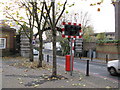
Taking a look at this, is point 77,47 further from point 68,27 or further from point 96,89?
point 96,89

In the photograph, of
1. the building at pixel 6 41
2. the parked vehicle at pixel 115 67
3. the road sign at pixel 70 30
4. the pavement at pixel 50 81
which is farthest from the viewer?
the building at pixel 6 41

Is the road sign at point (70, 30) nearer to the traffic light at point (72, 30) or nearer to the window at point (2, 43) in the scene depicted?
the traffic light at point (72, 30)

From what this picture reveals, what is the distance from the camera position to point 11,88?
535 centimetres

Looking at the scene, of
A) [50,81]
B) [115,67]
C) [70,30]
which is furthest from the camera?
[115,67]

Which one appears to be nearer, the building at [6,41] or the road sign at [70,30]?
the road sign at [70,30]

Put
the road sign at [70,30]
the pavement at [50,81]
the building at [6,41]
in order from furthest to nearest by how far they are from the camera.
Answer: the building at [6,41]
the road sign at [70,30]
the pavement at [50,81]

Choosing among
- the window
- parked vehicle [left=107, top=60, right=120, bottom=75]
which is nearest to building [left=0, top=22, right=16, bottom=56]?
the window

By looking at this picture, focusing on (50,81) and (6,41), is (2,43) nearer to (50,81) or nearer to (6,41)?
(6,41)

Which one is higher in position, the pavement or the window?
the window

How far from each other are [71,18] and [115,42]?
15038 mm

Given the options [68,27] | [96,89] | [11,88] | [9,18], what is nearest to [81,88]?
[96,89]

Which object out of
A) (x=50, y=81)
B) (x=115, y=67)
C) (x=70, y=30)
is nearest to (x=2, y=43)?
(x=70, y=30)

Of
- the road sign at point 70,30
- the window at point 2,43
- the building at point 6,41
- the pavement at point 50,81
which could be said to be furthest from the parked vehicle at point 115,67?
the window at point 2,43

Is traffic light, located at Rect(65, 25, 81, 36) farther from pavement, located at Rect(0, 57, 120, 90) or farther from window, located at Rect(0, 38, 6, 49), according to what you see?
window, located at Rect(0, 38, 6, 49)
